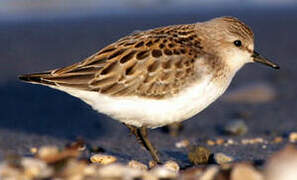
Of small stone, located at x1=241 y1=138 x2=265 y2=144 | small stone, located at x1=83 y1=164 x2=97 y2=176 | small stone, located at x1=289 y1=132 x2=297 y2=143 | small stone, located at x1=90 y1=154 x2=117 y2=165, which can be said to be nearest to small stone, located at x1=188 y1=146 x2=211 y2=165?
small stone, located at x1=90 y1=154 x2=117 y2=165

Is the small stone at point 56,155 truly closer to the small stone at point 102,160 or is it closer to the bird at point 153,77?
the small stone at point 102,160

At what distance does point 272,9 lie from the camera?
13.2 m

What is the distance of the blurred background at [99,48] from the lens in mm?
7191

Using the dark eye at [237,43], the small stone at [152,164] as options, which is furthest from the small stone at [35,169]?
the dark eye at [237,43]

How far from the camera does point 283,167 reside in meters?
3.53

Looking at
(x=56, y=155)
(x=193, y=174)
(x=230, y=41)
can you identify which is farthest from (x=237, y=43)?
(x=56, y=155)

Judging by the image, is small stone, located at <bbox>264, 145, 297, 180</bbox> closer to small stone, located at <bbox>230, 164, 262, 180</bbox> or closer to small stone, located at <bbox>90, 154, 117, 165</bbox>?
small stone, located at <bbox>230, 164, 262, 180</bbox>

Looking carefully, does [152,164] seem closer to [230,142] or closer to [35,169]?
[230,142]

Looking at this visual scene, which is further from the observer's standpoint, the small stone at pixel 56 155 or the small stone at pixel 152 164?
the small stone at pixel 152 164

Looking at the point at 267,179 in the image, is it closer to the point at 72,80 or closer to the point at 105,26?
the point at 72,80

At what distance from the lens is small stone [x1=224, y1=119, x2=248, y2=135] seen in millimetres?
7062

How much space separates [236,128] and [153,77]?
1940mm

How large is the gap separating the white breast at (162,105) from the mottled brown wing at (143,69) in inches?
2.5

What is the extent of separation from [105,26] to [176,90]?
6910mm
